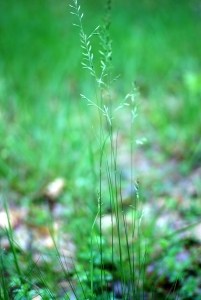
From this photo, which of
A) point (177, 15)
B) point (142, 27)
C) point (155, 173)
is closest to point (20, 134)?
point (155, 173)

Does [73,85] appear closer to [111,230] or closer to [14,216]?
[14,216]

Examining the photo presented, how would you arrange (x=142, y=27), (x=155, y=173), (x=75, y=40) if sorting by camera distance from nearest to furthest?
1. (x=155, y=173)
2. (x=75, y=40)
3. (x=142, y=27)

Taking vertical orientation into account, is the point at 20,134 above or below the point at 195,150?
above

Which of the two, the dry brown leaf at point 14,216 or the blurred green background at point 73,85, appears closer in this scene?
the dry brown leaf at point 14,216

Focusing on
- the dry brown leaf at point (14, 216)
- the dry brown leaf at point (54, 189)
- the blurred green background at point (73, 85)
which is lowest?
the dry brown leaf at point (14, 216)

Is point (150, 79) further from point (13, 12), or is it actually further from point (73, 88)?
point (13, 12)

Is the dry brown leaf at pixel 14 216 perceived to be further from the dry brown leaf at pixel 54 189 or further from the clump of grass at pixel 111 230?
the clump of grass at pixel 111 230

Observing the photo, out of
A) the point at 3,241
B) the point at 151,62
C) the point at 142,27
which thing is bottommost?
the point at 3,241

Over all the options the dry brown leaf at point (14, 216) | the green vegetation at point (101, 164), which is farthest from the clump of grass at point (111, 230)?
the dry brown leaf at point (14, 216)
